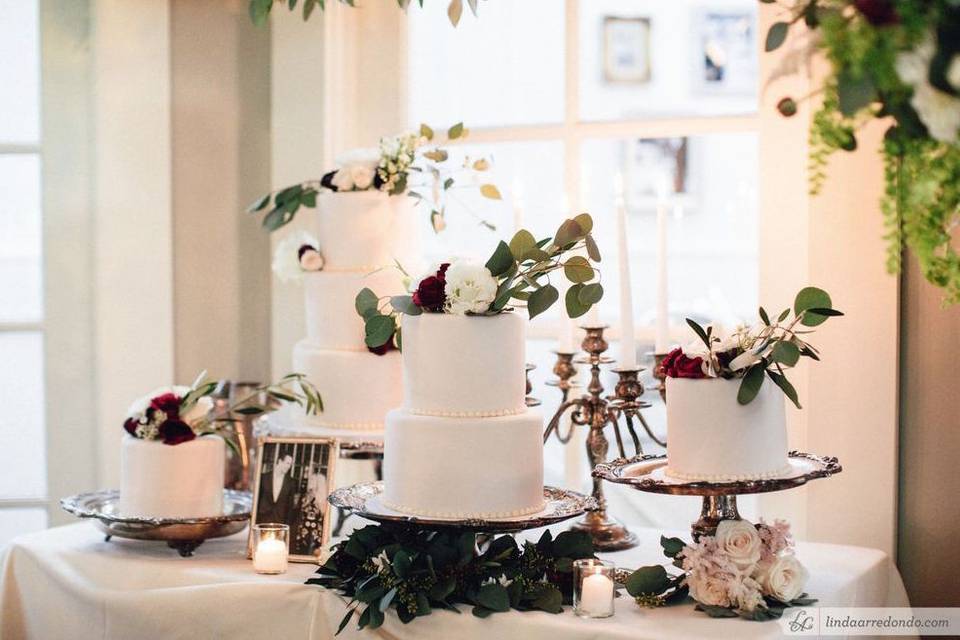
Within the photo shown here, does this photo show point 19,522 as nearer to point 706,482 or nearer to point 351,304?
Answer: point 351,304

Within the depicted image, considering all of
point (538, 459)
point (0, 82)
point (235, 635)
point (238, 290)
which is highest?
point (0, 82)

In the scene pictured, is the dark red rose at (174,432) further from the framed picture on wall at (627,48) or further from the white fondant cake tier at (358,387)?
the framed picture on wall at (627,48)

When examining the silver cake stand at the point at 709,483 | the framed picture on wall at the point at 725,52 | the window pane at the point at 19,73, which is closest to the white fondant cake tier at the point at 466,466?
the silver cake stand at the point at 709,483

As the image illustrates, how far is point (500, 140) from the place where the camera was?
2.60 meters

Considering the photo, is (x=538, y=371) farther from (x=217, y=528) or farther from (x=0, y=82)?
(x=0, y=82)

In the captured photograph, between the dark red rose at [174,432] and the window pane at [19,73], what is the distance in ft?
3.56

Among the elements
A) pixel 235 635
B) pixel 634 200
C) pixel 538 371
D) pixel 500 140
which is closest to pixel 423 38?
pixel 500 140

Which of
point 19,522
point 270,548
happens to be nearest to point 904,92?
point 270,548

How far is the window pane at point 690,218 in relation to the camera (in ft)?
7.72

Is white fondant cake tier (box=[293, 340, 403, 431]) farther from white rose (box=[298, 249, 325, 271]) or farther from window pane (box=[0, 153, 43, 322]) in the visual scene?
window pane (box=[0, 153, 43, 322])

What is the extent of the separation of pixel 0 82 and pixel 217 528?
1.37m

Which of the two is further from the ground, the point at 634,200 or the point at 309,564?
the point at 634,200

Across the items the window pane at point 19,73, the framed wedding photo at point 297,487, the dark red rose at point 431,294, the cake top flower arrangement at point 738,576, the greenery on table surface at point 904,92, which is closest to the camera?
the greenery on table surface at point 904,92

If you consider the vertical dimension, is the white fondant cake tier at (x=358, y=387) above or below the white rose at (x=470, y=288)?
below
